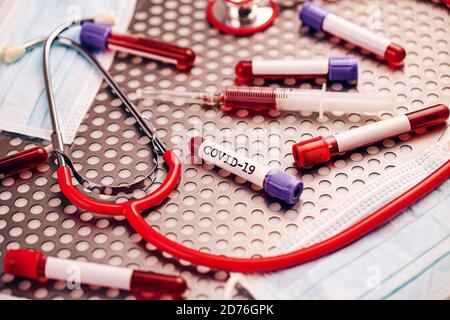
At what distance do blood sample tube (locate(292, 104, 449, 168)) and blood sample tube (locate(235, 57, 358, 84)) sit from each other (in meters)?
0.13

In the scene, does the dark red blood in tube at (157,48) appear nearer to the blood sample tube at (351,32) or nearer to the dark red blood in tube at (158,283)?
the blood sample tube at (351,32)

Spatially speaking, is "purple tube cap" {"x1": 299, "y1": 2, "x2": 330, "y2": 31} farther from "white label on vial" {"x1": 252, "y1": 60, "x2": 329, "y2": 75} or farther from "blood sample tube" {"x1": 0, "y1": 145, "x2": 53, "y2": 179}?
"blood sample tube" {"x1": 0, "y1": 145, "x2": 53, "y2": 179}

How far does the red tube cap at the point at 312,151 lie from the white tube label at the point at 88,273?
29 cm

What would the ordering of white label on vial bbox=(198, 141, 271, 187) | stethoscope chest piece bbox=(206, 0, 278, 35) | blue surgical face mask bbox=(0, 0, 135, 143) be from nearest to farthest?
white label on vial bbox=(198, 141, 271, 187) < blue surgical face mask bbox=(0, 0, 135, 143) < stethoscope chest piece bbox=(206, 0, 278, 35)

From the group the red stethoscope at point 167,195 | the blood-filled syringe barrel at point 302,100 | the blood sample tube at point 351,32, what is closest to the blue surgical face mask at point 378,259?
the red stethoscope at point 167,195

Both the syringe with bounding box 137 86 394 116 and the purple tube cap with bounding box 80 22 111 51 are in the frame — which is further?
the purple tube cap with bounding box 80 22 111 51

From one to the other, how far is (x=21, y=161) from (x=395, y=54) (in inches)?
24.3

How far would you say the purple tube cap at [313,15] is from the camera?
107 cm

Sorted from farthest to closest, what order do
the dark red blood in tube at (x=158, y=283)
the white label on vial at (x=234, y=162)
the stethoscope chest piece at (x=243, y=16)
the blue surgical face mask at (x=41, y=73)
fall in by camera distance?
1. the stethoscope chest piece at (x=243, y=16)
2. the blue surgical face mask at (x=41, y=73)
3. the white label on vial at (x=234, y=162)
4. the dark red blood in tube at (x=158, y=283)

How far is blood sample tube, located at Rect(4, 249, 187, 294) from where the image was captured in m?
0.76

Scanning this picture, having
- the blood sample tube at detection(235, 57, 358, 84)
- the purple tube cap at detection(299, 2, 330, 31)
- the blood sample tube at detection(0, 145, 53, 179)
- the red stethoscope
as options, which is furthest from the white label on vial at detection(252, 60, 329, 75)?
the blood sample tube at detection(0, 145, 53, 179)
